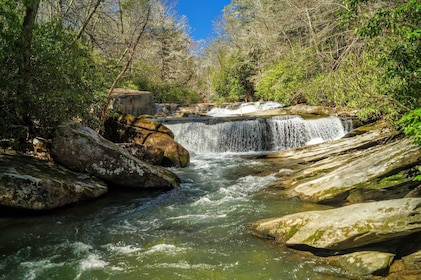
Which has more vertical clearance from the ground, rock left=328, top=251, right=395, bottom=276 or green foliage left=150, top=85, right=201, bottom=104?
green foliage left=150, top=85, right=201, bottom=104

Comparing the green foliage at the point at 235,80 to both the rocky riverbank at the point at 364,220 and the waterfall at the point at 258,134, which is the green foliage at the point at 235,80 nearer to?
the waterfall at the point at 258,134

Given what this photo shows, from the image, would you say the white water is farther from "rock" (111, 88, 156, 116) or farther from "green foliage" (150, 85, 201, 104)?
"green foliage" (150, 85, 201, 104)

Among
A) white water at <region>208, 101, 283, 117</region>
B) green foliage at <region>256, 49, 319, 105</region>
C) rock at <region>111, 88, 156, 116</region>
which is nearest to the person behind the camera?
rock at <region>111, 88, 156, 116</region>

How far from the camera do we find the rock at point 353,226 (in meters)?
4.16

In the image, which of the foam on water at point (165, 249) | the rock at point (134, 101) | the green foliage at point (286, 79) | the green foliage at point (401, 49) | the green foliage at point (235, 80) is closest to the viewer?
the foam on water at point (165, 249)

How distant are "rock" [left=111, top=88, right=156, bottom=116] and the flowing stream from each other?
9.91 metres

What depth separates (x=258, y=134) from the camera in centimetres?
1535

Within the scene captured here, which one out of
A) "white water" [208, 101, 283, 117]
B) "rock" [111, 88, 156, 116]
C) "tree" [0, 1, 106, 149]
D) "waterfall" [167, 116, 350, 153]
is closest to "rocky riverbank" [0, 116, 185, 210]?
"tree" [0, 1, 106, 149]

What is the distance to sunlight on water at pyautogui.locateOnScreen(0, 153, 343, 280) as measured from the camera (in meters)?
4.28

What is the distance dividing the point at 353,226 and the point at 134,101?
16767mm

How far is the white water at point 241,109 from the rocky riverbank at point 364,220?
55.2 ft

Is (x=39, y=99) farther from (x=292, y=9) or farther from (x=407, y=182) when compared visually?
(x=292, y=9)

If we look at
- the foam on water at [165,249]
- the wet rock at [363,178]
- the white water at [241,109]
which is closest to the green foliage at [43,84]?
the foam on water at [165,249]

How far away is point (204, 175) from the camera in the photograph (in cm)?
1060
